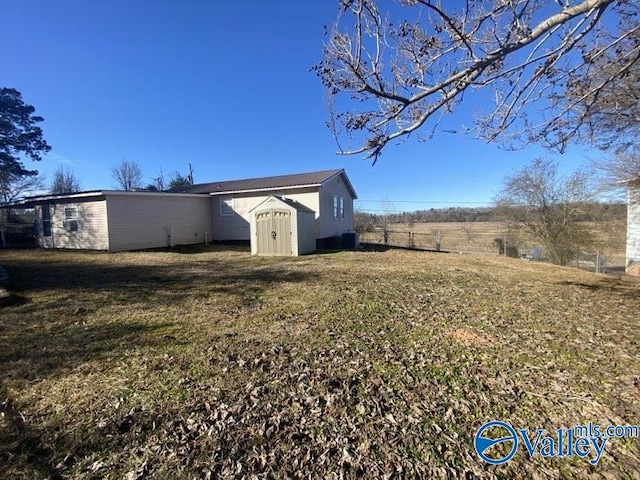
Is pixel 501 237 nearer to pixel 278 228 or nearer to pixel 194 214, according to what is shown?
pixel 278 228

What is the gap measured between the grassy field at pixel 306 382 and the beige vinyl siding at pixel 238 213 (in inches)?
460

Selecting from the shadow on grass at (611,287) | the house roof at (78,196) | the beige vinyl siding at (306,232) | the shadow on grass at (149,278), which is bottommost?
the shadow on grass at (611,287)

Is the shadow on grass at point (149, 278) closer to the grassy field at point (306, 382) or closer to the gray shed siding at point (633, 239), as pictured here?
the grassy field at point (306, 382)

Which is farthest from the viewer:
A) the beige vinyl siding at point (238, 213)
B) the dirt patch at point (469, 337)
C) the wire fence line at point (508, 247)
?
the beige vinyl siding at point (238, 213)

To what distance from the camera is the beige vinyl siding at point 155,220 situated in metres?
15.3

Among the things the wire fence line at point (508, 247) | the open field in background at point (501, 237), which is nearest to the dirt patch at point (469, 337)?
the wire fence line at point (508, 247)

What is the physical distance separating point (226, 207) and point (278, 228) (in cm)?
693

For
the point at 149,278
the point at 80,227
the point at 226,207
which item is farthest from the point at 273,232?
the point at 80,227

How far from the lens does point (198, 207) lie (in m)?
19.2

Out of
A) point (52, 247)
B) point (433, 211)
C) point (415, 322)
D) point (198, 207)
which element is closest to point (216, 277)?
point (415, 322)

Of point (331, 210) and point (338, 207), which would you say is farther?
point (338, 207)

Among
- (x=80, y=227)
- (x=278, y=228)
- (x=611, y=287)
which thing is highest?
(x=80, y=227)

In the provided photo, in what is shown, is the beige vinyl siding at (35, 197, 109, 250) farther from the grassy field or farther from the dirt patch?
the dirt patch

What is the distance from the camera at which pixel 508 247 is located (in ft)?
60.3
